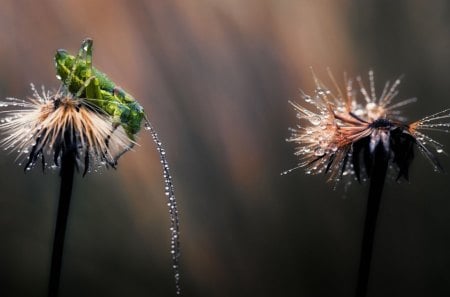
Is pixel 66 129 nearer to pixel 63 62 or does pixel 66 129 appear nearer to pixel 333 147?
pixel 63 62

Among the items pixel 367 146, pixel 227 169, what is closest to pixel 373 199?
pixel 367 146

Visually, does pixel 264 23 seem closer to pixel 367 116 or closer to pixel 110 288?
pixel 367 116

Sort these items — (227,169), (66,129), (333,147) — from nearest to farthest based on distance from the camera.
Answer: (66,129)
(333,147)
(227,169)

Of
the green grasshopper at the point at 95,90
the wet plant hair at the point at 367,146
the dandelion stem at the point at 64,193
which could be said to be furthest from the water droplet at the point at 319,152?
the dandelion stem at the point at 64,193

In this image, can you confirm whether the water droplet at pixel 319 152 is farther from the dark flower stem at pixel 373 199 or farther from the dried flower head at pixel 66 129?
the dried flower head at pixel 66 129

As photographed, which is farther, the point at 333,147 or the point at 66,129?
the point at 333,147

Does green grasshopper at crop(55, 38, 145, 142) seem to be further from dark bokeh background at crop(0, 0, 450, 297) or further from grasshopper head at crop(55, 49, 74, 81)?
dark bokeh background at crop(0, 0, 450, 297)
